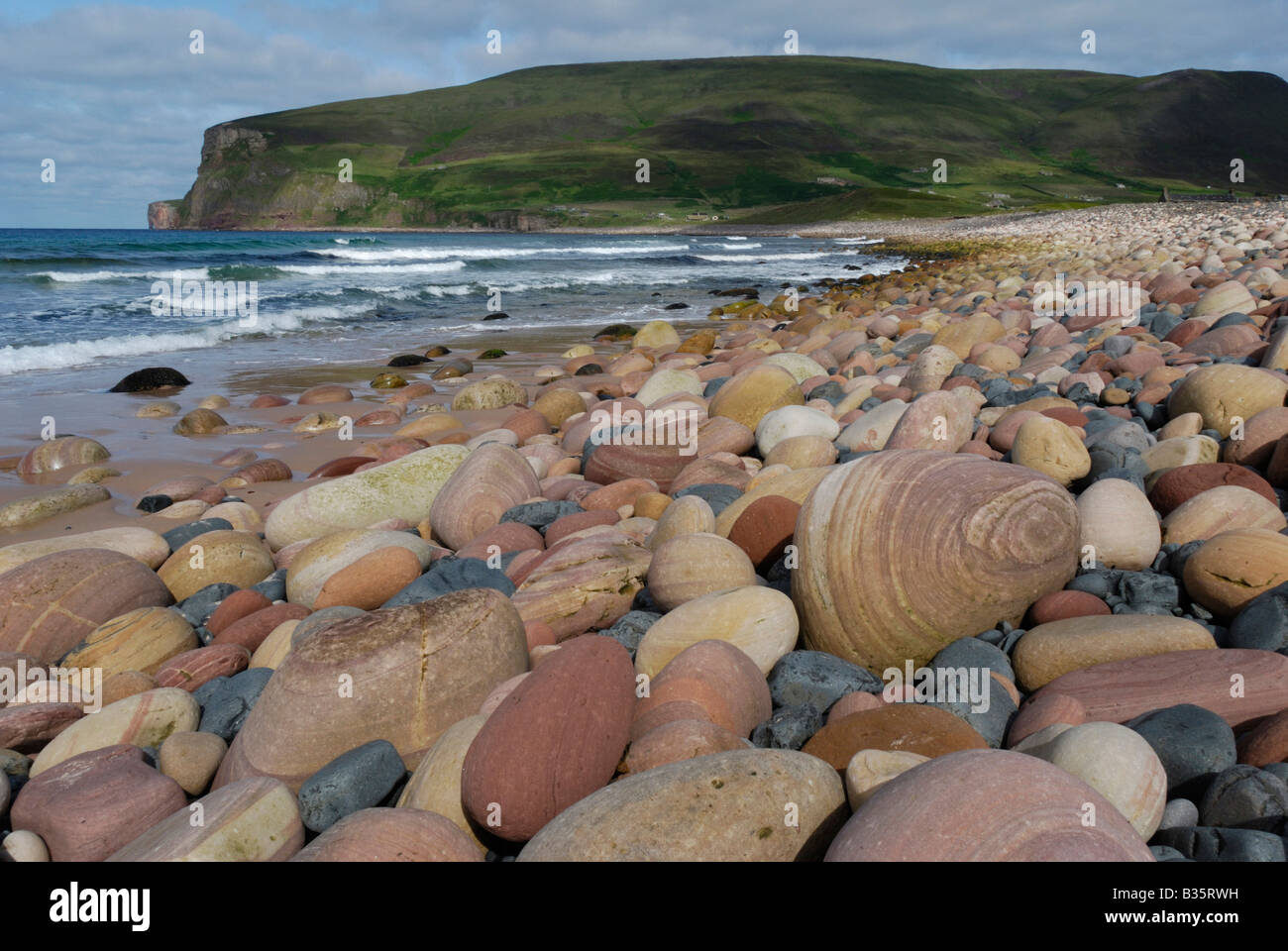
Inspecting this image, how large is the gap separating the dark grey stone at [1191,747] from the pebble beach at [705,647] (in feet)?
0.04

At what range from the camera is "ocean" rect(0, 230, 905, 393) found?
13.1 metres

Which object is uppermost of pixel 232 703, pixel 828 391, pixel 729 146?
pixel 729 146

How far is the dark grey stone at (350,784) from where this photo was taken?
8.03 ft

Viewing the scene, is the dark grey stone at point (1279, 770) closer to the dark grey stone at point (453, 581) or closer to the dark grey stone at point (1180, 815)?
the dark grey stone at point (1180, 815)

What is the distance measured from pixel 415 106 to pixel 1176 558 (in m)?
148

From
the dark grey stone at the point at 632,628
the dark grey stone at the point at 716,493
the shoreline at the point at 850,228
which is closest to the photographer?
the dark grey stone at the point at 632,628

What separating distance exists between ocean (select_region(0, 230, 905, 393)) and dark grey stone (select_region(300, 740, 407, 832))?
32.7 ft

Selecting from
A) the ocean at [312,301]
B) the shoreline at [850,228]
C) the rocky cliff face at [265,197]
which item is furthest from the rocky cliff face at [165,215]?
the ocean at [312,301]

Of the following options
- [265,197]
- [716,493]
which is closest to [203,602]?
[716,493]

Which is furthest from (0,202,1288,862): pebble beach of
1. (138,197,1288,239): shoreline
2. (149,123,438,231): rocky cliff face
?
(149,123,438,231): rocky cliff face

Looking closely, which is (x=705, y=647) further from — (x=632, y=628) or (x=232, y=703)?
(x=232, y=703)

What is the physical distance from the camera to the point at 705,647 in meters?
2.75

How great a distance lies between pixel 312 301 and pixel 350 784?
19.2 meters

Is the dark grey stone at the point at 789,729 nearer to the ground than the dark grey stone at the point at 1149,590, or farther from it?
nearer to the ground
